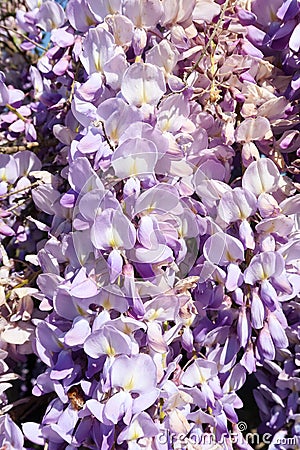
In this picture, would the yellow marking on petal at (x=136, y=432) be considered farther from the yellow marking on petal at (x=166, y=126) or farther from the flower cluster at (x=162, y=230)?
the yellow marking on petal at (x=166, y=126)

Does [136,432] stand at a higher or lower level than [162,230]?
lower

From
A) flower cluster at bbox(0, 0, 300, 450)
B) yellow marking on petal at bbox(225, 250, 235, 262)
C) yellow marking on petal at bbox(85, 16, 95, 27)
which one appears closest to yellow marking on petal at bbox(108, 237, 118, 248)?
flower cluster at bbox(0, 0, 300, 450)

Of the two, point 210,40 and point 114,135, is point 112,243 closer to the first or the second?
point 114,135

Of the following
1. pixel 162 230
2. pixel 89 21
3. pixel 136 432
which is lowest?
pixel 136 432

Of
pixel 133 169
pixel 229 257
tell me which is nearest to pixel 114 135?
pixel 133 169

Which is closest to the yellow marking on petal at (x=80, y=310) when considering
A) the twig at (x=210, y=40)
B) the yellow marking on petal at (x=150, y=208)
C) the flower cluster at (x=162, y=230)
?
the flower cluster at (x=162, y=230)

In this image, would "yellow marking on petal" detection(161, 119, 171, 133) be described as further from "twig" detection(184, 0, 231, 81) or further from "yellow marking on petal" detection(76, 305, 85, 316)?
"yellow marking on petal" detection(76, 305, 85, 316)

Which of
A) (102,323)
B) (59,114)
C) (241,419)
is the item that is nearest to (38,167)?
(59,114)

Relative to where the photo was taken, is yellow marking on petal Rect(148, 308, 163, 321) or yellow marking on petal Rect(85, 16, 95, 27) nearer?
yellow marking on petal Rect(148, 308, 163, 321)

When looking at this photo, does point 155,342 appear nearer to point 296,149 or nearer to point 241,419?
point 296,149
